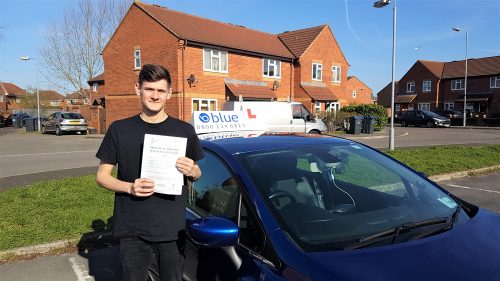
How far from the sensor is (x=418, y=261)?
1.89 metres

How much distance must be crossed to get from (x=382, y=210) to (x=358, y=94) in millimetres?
74772

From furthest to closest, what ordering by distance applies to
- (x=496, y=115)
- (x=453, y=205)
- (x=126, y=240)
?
(x=496, y=115), (x=453, y=205), (x=126, y=240)

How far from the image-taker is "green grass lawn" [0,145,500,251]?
4.94 meters

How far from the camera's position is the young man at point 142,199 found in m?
2.29

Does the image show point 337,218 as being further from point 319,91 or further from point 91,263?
point 319,91

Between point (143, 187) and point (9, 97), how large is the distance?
310 feet

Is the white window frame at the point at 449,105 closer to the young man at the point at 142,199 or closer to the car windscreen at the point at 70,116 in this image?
the car windscreen at the point at 70,116

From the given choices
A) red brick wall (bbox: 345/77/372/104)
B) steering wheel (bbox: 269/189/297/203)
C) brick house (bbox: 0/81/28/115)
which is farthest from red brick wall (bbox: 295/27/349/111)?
brick house (bbox: 0/81/28/115)

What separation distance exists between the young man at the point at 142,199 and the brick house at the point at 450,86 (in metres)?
46.3

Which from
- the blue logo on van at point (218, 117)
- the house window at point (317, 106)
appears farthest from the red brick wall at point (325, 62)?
the blue logo on van at point (218, 117)

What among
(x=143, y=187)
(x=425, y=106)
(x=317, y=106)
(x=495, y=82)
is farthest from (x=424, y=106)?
(x=143, y=187)

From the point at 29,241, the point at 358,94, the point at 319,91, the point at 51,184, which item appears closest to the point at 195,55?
the point at 319,91

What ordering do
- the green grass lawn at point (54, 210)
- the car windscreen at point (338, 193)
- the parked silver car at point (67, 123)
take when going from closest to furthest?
the car windscreen at point (338, 193), the green grass lawn at point (54, 210), the parked silver car at point (67, 123)

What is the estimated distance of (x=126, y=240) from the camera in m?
2.30
